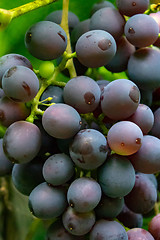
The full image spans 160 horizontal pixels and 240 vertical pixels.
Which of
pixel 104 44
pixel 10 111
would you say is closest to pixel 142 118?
Result: pixel 104 44

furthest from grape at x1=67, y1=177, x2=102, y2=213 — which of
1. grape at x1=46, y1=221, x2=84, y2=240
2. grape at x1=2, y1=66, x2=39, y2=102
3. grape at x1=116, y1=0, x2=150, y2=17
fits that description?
grape at x1=116, y1=0, x2=150, y2=17

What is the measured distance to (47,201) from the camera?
787 mm

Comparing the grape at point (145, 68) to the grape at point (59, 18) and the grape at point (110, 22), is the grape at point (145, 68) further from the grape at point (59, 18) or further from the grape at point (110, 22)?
the grape at point (59, 18)

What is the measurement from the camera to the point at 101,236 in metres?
0.79

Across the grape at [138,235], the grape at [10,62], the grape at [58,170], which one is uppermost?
the grape at [10,62]

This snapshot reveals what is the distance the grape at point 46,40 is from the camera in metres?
0.82

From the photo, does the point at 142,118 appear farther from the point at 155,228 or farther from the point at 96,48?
the point at 155,228

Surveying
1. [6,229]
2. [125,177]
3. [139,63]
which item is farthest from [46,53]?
[6,229]

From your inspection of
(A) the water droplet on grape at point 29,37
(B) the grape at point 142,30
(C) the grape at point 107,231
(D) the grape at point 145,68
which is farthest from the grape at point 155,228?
(A) the water droplet on grape at point 29,37

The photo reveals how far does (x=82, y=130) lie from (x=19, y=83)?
17cm

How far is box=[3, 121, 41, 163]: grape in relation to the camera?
0.75 m

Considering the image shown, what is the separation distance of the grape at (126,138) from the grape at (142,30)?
0.76 feet

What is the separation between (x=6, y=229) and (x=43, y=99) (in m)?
0.80

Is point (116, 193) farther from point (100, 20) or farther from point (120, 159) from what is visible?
point (100, 20)
